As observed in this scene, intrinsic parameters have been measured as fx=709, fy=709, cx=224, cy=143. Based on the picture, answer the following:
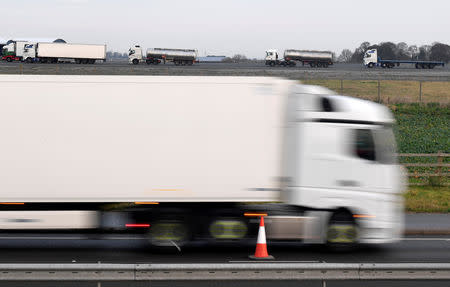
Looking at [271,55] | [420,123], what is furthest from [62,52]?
[420,123]

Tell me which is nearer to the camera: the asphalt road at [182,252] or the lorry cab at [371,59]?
the asphalt road at [182,252]

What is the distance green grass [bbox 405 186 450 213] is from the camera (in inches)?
Result: 753

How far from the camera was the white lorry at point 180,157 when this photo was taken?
40.9 ft

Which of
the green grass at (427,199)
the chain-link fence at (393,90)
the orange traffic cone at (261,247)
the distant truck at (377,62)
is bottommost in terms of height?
the green grass at (427,199)

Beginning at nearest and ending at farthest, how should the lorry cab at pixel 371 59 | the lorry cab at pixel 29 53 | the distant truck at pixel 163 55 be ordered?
the lorry cab at pixel 29 53 < the distant truck at pixel 163 55 < the lorry cab at pixel 371 59

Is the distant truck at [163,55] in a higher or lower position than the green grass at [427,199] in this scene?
higher

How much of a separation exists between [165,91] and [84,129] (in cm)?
158

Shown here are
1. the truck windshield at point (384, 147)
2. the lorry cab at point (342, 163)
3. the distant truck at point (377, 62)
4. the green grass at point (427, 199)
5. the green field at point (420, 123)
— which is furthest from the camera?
the distant truck at point (377, 62)

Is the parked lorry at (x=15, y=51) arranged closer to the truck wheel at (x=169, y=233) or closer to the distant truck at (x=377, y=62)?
the distant truck at (x=377, y=62)

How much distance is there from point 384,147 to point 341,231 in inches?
67.6

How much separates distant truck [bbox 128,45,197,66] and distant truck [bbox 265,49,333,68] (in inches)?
370

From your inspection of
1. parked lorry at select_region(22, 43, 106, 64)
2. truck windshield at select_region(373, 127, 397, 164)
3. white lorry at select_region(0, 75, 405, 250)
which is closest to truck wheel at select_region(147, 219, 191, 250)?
white lorry at select_region(0, 75, 405, 250)

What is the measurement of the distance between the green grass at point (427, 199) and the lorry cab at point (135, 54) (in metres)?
66.5

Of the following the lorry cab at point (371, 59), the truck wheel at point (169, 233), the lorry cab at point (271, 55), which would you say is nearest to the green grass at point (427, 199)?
the truck wheel at point (169, 233)
